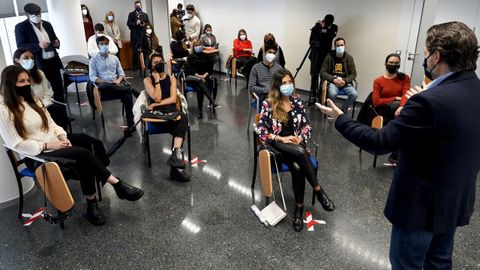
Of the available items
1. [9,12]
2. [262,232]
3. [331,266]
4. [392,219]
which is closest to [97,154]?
[262,232]

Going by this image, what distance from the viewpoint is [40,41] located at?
5074mm

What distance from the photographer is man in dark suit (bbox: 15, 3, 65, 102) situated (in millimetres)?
4938

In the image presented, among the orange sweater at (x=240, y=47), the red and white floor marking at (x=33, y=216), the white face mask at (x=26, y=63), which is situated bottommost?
the red and white floor marking at (x=33, y=216)

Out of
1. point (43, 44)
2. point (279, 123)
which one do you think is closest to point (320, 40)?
point (279, 123)

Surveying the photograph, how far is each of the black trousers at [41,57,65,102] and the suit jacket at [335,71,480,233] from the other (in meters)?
5.04

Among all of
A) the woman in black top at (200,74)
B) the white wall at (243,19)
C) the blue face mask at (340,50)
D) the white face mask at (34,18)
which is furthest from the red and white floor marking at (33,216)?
the white wall at (243,19)

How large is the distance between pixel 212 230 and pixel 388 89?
282 centimetres

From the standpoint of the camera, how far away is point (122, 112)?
570 centimetres

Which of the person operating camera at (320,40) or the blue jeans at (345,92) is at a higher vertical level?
the person operating camera at (320,40)

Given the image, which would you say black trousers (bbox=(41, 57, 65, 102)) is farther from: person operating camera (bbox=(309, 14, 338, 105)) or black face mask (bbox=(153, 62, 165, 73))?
person operating camera (bbox=(309, 14, 338, 105))

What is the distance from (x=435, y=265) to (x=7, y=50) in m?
6.88

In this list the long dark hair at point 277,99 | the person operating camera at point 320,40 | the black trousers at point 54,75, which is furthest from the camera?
the person operating camera at point 320,40

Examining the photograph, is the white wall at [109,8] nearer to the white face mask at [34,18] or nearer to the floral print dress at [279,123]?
the white face mask at [34,18]

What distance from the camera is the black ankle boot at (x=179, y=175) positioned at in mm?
3709
